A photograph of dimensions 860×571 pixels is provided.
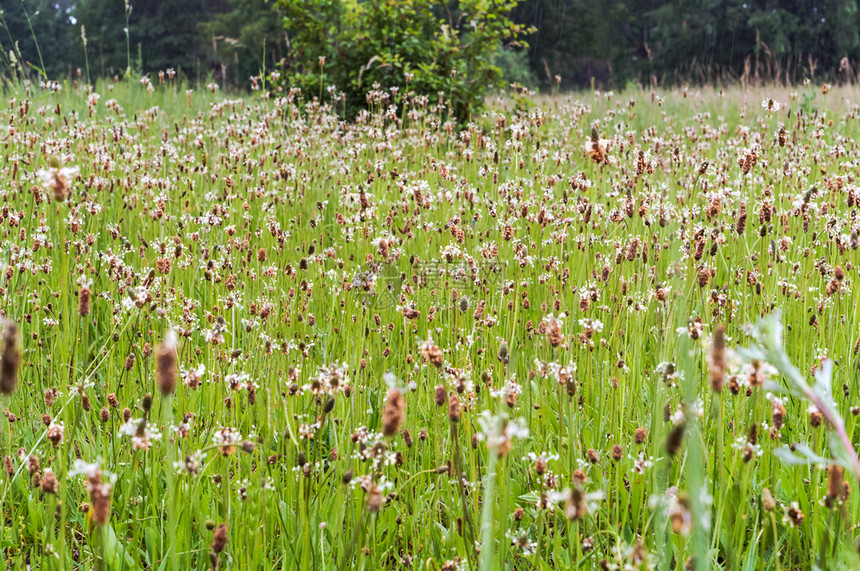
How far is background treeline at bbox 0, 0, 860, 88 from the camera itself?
2978 cm

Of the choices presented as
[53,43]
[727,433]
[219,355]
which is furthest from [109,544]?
[53,43]

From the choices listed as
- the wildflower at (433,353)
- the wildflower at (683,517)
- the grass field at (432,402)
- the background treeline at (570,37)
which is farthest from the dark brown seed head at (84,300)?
the background treeline at (570,37)

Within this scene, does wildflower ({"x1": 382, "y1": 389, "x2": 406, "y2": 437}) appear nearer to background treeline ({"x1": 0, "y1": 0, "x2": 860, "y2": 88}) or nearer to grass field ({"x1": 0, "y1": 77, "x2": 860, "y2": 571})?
grass field ({"x1": 0, "y1": 77, "x2": 860, "y2": 571})

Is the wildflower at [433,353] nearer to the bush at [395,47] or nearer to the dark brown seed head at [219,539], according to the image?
the dark brown seed head at [219,539]

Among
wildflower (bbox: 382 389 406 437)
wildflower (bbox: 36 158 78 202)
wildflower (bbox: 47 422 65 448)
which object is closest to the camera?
wildflower (bbox: 382 389 406 437)

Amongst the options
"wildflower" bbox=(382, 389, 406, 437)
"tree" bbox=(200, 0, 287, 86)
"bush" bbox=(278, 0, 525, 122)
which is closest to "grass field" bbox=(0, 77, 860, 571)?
"wildflower" bbox=(382, 389, 406, 437)

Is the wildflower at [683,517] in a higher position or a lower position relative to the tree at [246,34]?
lower

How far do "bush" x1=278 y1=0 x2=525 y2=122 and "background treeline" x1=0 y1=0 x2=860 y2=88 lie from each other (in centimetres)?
2003

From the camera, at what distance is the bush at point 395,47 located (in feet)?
25.3

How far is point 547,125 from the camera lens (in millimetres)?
7359

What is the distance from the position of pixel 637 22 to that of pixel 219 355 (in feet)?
138

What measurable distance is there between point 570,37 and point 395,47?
3249 centimetres

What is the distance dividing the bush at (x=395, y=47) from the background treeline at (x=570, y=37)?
20027 mm

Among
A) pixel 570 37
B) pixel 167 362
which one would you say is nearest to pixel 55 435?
pixel 167 362
